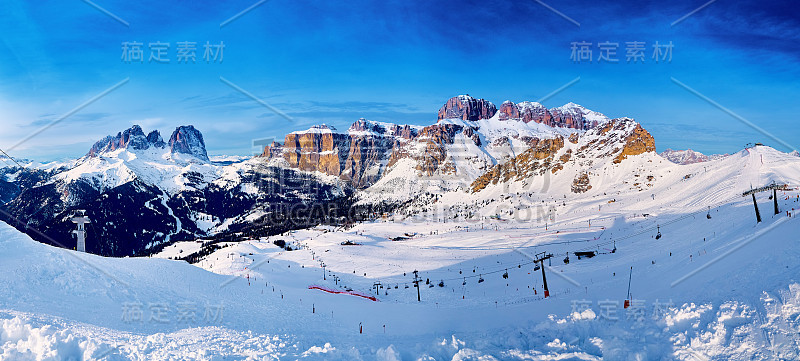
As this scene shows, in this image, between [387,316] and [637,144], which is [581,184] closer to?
[637,144]

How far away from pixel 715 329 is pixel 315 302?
68.2 feet

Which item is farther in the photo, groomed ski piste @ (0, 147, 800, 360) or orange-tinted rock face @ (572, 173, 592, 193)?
orange-tinted rock face @ (572, 173, 592, 193)

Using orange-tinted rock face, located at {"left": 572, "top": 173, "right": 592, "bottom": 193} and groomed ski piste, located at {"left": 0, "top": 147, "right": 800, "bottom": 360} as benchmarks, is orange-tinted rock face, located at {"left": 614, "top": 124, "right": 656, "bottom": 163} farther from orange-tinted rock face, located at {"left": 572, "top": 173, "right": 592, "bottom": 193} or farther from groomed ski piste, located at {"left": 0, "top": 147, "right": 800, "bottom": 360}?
groomed ski piste, located at {"left": 0, "top": 147, "right": 800, "bottom": 360}

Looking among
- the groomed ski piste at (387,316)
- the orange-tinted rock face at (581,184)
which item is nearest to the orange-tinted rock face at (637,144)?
the orange-tinted rock face at (581,184)

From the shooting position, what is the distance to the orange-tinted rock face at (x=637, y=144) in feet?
561

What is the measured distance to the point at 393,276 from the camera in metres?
57.2

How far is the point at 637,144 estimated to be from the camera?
6929 inches

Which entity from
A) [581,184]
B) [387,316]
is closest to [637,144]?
[581,184]

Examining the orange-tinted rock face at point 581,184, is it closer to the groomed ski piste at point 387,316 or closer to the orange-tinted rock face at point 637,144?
the orange-tinted rock face at point 637,144

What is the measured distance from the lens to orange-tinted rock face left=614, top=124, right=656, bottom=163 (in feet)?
561

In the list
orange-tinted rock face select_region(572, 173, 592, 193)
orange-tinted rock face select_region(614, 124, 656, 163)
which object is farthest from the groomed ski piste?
orange-tinted rock face select_region(614, 124, 656, 163)

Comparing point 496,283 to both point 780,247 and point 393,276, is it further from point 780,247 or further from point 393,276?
point 780,247

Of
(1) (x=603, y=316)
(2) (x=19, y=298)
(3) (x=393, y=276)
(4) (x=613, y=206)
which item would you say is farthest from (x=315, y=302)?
(4) (x=613, y=206)

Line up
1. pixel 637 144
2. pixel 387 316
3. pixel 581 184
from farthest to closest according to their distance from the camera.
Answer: pixel 637 144 < pixel 581 184 < pixel 387 316
